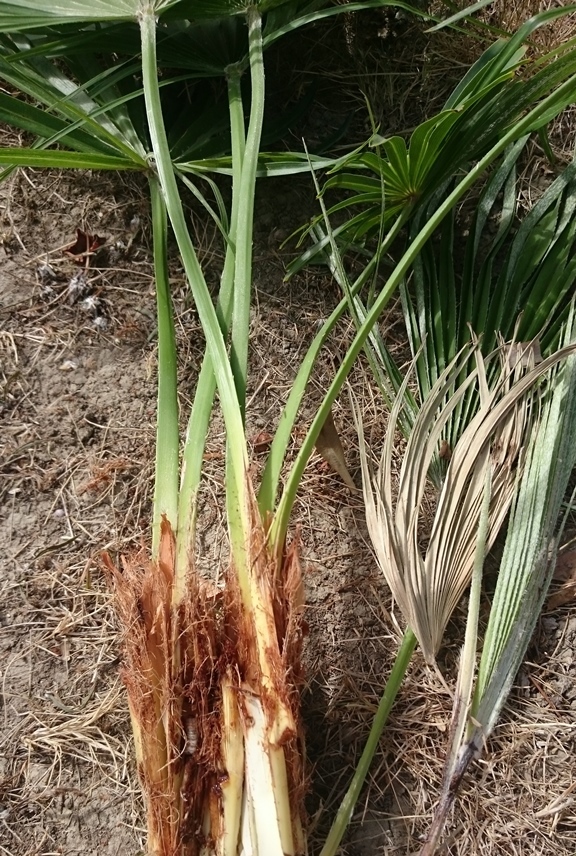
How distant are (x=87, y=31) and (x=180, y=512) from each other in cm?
82

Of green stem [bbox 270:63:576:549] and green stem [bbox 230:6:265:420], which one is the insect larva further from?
green stem [bbox 230:6:265:420]

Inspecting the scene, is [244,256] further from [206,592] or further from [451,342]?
[206,592]

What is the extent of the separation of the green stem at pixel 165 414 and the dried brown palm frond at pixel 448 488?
297 millimetres

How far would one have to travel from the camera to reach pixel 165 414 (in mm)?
1037

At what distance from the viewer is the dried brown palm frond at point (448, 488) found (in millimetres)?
980

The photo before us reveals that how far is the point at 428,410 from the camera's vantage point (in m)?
1.02

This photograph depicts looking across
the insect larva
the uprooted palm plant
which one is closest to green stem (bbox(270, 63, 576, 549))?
the uprooted palm plant

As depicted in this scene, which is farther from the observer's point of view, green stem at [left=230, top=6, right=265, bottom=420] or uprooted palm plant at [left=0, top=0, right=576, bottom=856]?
green stem at [left=230, top=6, right=265, bottom=420]

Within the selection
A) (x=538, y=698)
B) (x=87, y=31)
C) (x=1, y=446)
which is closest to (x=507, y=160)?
(x=87, y=31)

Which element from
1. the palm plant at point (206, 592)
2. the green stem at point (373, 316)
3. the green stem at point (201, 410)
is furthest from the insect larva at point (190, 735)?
the green stem at point (373, 316)

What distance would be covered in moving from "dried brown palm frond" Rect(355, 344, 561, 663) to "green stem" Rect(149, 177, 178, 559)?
0.97 feet

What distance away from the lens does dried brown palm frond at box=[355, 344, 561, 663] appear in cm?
98

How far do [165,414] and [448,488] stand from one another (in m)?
0.46

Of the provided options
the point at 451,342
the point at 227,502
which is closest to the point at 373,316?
the point at 451,342
